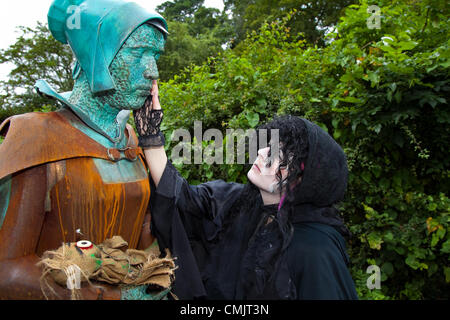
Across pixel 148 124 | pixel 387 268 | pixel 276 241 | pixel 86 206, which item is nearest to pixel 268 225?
pixel 276 241

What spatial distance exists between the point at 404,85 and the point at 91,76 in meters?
2.19

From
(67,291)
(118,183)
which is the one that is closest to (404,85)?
(118,183)

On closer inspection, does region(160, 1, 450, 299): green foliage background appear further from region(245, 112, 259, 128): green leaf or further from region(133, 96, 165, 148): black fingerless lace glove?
region(133, 96, 165, 148): black fingerless lace glove

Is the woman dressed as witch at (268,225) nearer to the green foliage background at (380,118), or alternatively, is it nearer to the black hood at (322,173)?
the black hood at (322,173)

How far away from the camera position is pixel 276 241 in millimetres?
1717

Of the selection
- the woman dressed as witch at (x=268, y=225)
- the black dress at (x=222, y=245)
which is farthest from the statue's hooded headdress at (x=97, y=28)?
the black dress at (x=222, y=245)

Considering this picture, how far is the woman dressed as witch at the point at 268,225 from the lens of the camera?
1.62 meters

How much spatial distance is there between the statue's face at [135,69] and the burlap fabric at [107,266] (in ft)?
1.95

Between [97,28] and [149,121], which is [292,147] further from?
[97,28]

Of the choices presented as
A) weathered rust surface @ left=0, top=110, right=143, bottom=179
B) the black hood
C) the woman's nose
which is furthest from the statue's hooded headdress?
the black hood

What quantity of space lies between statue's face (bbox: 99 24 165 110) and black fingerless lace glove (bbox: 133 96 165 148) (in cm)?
7

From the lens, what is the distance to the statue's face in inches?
58.1

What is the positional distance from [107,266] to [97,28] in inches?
37.0

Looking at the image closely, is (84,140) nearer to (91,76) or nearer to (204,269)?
(91,76)
